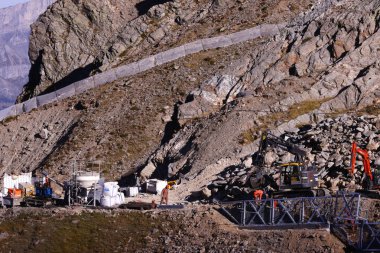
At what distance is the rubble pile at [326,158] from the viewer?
4244cm

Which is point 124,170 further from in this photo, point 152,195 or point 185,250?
point 185,250

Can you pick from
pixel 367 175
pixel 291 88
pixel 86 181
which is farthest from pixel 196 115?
pixel 367 175

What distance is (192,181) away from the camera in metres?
49.1

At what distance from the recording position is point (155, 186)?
163 ft

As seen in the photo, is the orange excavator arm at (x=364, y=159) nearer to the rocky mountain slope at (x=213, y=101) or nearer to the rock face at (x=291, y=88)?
the rocky mountain slope at (x=213, y=101)

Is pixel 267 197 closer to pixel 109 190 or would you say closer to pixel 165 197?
pixel 165 197

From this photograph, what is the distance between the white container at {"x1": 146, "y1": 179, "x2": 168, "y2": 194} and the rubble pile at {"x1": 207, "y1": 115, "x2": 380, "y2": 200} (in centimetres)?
375

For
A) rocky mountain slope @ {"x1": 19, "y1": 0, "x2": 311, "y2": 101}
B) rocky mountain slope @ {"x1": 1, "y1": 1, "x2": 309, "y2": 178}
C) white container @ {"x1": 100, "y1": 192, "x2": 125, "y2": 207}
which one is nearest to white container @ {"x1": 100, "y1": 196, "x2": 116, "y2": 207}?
white container @ {"x1": 100, "y1": 192, "x2": 125, "y2": 207}

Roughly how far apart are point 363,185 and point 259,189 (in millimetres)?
5398

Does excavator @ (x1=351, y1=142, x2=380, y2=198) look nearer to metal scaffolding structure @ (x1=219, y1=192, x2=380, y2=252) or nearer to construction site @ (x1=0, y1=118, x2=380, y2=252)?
construction site @ (x1=0, y1=118, x2=380, y2=252)

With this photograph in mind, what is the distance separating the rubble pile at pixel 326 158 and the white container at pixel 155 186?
3.75 m

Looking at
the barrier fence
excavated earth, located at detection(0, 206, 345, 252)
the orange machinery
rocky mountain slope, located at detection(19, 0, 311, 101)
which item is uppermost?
rocky mountain slope, located at detection(19, 0, 311, 101)

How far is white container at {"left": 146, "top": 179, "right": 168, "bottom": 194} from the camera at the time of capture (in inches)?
1953

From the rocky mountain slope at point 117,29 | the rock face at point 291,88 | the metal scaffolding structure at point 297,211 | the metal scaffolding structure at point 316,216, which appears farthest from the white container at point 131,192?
the rocky mountain slope at point 117,29
